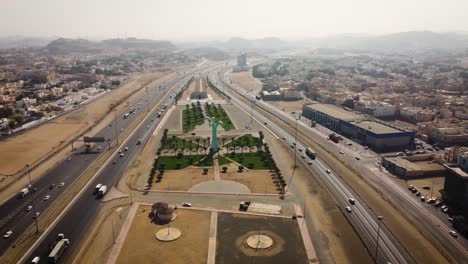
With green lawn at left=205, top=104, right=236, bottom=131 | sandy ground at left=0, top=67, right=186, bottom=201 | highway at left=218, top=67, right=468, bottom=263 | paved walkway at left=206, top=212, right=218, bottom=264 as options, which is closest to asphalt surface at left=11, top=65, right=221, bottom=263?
sandy ground at left=0, top=67, right=186, bottom=201

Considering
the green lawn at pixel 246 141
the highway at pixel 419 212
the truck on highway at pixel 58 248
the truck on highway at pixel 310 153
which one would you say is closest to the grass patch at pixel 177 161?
the green lawn at pixel 246 141

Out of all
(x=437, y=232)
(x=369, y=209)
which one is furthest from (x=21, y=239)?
(x=437, y=232)

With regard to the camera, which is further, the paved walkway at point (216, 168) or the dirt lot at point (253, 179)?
the paved walkway at point (216, 168)

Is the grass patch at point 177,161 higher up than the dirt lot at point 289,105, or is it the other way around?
the dirt lot at point 289,105

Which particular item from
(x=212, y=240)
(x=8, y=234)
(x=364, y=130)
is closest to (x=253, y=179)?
(x=212, y=240)

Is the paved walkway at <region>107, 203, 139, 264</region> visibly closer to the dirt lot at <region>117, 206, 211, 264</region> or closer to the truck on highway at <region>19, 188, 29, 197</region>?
the dirt lot at <region>117, 206, 211, 264</region>

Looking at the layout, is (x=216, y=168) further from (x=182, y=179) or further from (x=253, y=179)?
(x=253, y=179)

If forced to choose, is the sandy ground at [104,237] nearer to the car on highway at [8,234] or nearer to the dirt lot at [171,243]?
the dirt lot at [171,243]
